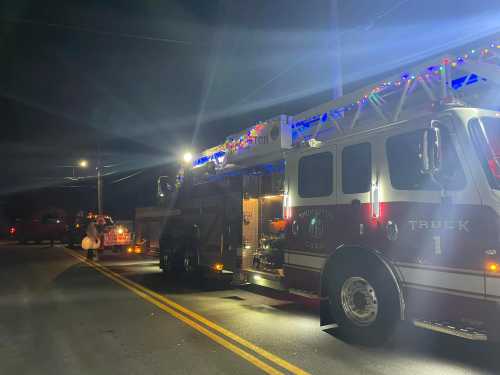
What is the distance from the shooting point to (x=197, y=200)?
11.4m

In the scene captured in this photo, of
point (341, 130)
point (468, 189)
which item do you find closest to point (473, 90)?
point (468, 189)

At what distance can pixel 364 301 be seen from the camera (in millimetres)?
5855

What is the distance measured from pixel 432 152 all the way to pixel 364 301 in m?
2.20

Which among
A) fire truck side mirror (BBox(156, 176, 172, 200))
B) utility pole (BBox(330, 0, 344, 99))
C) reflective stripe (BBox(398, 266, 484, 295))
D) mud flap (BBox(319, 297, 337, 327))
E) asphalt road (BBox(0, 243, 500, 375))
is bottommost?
asphalt road (BBox(0, 243, 500, 375))

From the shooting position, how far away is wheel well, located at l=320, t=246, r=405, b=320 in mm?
5372

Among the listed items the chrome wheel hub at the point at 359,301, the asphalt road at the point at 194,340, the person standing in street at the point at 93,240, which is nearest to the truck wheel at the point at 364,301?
the chrome wheel hub at the point at 359,301

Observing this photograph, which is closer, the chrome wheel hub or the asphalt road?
the asphalt road

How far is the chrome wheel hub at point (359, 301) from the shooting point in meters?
5.74

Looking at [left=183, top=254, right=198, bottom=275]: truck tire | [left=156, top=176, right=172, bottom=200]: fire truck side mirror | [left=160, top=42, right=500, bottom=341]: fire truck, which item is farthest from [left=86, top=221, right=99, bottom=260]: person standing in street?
[left=160, top=42, right=500, bottom=341]: fire truck

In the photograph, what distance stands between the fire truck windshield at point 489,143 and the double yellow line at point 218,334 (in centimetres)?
274

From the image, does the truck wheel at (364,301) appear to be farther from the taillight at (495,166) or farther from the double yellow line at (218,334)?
the taillight at (495,166)

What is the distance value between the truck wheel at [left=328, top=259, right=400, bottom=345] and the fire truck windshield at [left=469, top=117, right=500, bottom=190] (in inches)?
64.5

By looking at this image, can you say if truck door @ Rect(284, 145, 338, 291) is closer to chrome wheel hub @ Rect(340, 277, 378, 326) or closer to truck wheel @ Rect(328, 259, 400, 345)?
truck wheel @ Rect(328, 259, 400, 345)

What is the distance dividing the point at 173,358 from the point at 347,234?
2.69 metres
